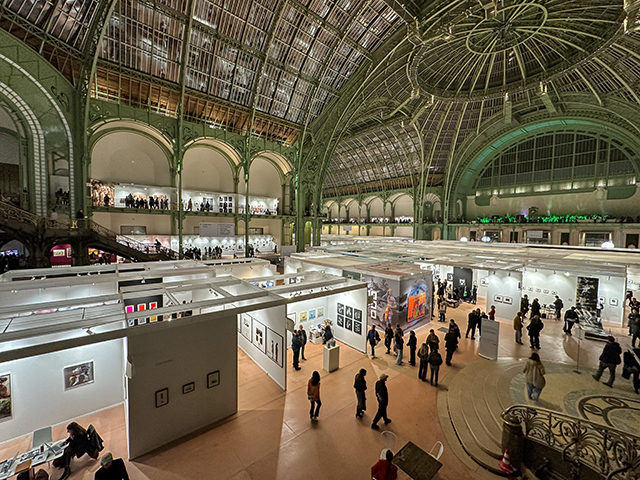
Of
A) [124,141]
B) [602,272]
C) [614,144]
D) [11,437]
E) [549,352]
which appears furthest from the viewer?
[614,144]

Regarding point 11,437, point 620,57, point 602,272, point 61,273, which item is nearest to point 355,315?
point 11,437

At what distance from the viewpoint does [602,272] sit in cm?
1426

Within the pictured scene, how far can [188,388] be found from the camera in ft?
21.8

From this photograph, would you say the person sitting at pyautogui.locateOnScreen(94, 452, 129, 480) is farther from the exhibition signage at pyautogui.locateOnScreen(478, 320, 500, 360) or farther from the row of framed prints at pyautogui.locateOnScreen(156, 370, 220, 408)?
the exhibition signage at pyautogui.locateOnScreen(478, 320, 500, 360)

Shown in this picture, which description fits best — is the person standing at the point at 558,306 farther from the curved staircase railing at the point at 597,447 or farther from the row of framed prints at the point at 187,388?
the row of framed prints at the point at 187,388

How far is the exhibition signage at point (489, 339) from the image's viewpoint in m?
10.4

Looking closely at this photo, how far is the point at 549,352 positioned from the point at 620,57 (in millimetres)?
30447

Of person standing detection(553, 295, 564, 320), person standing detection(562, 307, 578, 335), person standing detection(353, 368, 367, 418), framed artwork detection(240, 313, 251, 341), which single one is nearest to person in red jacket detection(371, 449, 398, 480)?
person standing detection(353, 368, 367, 418)

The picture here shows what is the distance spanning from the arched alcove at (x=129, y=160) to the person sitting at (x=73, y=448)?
928 inches

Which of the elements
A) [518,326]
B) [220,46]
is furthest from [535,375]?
[220,46]

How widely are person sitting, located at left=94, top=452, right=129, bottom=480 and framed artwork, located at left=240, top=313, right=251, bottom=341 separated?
6.11m

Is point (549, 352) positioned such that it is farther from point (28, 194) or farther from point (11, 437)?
point (28, 194)

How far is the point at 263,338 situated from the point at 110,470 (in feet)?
17.4

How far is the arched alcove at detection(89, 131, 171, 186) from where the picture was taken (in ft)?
75.2
